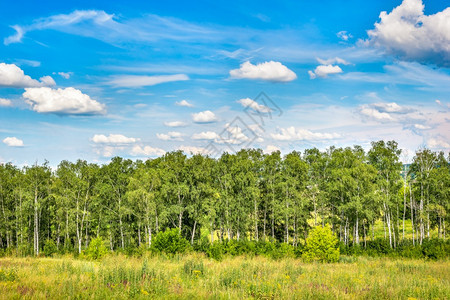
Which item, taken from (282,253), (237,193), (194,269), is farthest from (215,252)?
(237,193)

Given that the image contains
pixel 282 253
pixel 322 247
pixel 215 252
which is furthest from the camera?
pixel 282 253

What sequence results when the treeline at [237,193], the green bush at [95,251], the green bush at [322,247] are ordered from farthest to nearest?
the treeline at [237,193] < the green bush at [95,251] < the green bush at [322,247]

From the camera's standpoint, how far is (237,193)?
1738 inches

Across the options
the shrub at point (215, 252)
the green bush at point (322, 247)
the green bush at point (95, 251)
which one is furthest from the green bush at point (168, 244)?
the green bush at point (322, 247)

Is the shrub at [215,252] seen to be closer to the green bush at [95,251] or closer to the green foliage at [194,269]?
the green bush at [95,251]

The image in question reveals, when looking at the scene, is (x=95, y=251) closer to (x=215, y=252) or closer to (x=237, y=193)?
(x=215, y=252)

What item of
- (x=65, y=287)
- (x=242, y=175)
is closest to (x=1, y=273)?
(x=65, y=287)

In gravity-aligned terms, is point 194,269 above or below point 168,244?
above

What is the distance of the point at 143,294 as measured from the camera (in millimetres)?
9281

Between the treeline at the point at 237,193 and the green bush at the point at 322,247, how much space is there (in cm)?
1252

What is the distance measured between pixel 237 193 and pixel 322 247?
20.2m

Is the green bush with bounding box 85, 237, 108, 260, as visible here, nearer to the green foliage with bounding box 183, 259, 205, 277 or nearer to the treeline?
the treeline

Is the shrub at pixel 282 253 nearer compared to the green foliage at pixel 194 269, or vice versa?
the green foliage at pixel 194 269

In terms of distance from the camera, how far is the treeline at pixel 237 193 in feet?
124
